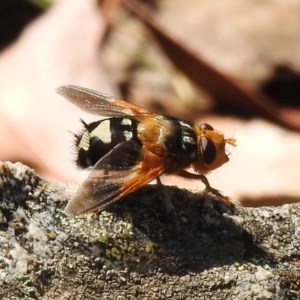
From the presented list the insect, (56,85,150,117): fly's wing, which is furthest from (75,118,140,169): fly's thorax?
(56,85,150,117): fly's wing

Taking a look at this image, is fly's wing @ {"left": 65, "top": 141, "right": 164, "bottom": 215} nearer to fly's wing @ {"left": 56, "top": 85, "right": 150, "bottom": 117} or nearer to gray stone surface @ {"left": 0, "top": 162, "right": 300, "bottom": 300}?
gray stone surface @ {"left": 0, "top": 162, "right": 300, "bottom": 300}

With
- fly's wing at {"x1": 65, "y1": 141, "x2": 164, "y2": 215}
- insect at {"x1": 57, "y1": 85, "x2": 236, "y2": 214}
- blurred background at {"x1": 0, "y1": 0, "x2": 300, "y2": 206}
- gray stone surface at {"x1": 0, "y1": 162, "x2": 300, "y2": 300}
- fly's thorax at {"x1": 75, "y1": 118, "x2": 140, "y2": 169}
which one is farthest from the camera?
blurred background at {"x1": 0, "y1": 0, "x2": 300, "y2": 206}

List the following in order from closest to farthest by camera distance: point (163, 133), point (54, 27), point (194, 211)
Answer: point (194, 211) → point (163, 133) → point (54, 27)

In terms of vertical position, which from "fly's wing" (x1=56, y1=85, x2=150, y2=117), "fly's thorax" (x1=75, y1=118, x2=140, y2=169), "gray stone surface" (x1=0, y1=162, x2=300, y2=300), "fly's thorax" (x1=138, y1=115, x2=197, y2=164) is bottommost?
"gray stone surface" (x1=0, y1=162, x2=300, y2=300)

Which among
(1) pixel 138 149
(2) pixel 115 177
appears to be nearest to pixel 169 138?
(1) pixel 138 149

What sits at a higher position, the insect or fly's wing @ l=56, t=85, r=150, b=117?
fly's wing @ l=56, t=85, r=150, b=117

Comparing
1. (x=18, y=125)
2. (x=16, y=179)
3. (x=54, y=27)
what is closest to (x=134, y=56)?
(x=54, y=27)

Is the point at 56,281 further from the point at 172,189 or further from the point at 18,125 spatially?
the point at 18,125
